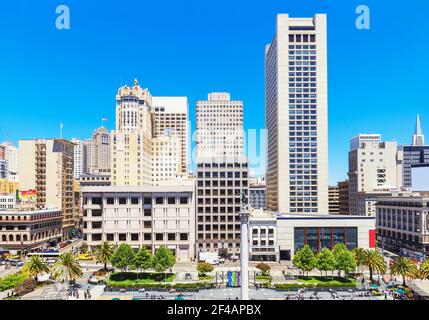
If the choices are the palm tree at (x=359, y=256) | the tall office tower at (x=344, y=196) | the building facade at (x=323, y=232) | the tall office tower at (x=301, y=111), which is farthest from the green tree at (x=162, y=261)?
the tall office tower at (x=344, y=196)

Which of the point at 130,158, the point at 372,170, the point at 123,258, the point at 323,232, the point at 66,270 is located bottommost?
the point at 66,270

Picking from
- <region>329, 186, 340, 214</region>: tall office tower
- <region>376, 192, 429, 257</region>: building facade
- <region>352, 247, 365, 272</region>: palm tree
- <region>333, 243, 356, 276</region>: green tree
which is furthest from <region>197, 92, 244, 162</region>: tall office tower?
<region>333, 243, 356, 276</region>: green tree

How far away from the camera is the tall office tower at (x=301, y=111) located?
68.8 meters

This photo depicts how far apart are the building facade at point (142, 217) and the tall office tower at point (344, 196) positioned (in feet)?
176

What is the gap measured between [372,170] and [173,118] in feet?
212

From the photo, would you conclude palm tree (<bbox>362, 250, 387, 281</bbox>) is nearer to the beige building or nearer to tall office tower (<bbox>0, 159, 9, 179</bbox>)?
the beige building

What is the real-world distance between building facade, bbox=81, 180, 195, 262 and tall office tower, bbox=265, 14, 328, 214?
24.7m

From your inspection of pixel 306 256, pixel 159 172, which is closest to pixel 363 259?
pixel 306 256

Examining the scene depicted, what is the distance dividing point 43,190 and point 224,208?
35371 mm

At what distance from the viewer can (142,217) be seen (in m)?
49.8

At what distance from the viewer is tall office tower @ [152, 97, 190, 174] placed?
401 ft

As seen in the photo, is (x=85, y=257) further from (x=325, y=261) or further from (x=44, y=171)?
(x=325, y=261)

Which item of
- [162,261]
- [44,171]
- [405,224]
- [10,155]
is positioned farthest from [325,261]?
[10,155]

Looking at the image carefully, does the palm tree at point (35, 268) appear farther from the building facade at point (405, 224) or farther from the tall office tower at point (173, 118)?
the tall office tower at point (173, 118)
